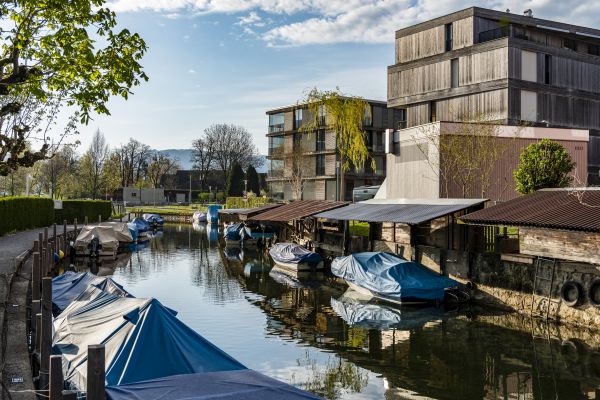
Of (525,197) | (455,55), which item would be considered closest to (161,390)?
(525,197)

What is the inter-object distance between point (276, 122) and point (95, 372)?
83509 mm

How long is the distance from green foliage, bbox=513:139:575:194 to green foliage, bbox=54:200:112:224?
5124 centimetres


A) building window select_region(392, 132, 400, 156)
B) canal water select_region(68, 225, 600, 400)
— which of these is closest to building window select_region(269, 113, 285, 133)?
building window select_region(392, 132, 400, 156)

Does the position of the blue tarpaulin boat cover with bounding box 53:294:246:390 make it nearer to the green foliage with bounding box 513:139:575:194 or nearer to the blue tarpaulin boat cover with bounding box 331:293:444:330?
the blue tarpaulin boat cover with bounding box 331:293:444:330

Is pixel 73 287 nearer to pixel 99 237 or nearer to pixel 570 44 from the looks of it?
pixel 99 237

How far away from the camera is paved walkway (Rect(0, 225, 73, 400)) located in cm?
1241

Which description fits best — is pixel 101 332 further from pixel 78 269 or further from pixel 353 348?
pixel 78 269

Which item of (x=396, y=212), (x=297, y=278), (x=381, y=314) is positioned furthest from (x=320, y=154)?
(x=381, y=314)

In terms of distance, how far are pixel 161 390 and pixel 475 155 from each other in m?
36.5

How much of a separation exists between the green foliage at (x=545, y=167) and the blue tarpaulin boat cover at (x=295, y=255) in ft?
46.9

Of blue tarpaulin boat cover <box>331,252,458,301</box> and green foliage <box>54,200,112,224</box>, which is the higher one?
green foliage <box>54,200,112,224</box>

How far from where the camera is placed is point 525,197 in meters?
26.8

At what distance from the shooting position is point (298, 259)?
37.6 meters

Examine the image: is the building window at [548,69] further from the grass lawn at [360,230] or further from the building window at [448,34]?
the grass lawn at [360,230]
